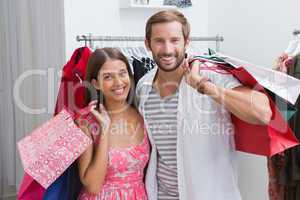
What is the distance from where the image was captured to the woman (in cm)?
133

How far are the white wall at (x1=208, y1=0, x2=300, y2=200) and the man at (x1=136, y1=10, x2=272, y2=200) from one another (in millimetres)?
856

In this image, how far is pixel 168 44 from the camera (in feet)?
4.41

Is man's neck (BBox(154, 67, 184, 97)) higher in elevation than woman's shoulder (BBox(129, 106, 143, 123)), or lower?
higher

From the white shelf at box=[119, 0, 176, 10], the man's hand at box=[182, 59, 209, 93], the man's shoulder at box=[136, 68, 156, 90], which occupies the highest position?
the white shelf at box=[119, 0, 176, 10]

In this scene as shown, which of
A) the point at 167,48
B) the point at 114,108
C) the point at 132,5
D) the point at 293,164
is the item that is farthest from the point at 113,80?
the point at 132,5

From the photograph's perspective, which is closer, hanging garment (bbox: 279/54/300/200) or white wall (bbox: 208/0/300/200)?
hanging garment (bbox: 279/54/300/200)

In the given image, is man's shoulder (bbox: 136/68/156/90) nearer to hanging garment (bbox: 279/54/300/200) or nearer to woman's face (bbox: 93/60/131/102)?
woman's face (bbox: 93/60/131/102)

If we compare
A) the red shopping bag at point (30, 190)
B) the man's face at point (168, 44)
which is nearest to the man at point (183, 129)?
the man's face at point (168, 44)

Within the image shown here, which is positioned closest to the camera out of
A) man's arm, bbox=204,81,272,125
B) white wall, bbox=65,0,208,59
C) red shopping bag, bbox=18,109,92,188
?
man's arm, bbox=204,81,272,125

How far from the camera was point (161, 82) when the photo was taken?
1.51 metres

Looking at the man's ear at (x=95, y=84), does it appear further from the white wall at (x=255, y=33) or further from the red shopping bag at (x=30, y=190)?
the white wall at (x=255, y=33)

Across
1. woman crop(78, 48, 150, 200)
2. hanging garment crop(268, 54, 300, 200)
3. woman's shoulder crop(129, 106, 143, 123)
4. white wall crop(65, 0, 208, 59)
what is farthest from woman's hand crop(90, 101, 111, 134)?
white wall crop(65, 0, 208, 59)

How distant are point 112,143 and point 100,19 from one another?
1278 millimetres

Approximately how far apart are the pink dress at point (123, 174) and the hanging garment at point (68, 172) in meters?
0.07
